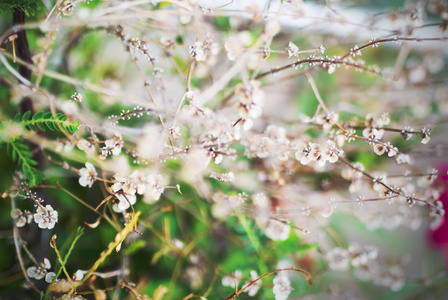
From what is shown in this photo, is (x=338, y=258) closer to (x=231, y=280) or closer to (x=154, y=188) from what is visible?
(x=231, y=280)

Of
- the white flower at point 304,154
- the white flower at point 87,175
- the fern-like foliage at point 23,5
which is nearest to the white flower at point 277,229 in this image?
the white flower at point 304,154

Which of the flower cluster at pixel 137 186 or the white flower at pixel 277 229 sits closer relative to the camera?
the flower cluster at pixel 137 186

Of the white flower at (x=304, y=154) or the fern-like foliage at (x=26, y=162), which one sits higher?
the white flower at (x=304, y=154)

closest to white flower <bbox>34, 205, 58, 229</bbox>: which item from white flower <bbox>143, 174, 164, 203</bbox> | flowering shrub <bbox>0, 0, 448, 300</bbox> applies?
flowering shrub <bbox>0, 0, 448, 300</bbox>

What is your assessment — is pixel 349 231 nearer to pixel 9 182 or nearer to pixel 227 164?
pixel 227 164

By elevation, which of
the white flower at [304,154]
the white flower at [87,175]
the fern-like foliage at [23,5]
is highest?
the white flower at [304,154]

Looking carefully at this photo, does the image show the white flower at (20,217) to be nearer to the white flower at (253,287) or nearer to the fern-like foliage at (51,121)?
the fern-like foliage at (51,121)

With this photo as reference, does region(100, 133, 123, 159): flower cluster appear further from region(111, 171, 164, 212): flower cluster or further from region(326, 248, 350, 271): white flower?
region(326, 248, 350, 271): white flower

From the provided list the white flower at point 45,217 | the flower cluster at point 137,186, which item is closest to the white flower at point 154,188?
the flower cluster at point 137,186

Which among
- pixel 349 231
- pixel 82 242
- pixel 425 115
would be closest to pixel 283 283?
pixel 82 242
